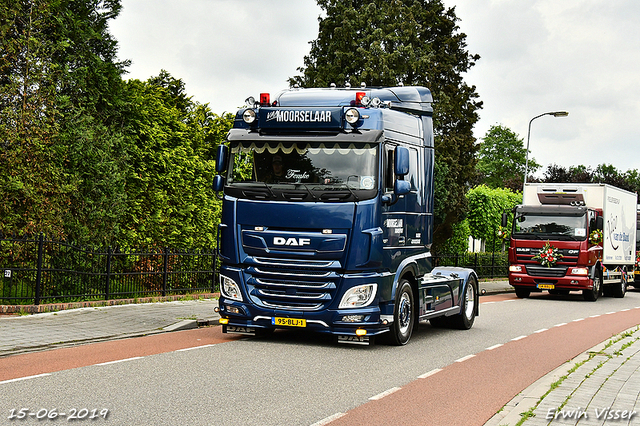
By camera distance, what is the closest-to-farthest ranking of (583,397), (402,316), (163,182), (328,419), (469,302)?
(328,419), (583,397), (402,316), (469,302), (163,182)

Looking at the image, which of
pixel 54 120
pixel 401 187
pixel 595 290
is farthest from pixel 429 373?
pixel 595 290

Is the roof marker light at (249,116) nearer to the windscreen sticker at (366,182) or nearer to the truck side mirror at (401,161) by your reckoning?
the windscreen sticker at (366,182)

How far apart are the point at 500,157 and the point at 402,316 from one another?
8448cm

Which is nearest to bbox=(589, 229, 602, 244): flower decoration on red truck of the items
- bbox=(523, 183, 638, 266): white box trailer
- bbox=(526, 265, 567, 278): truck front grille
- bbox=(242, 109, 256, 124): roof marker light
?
bbox=(523, 183, 638, 266): white box trailer

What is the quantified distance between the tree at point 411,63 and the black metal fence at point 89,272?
21338mm

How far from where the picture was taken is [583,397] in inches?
288

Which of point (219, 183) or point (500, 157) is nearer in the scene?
point (219, 183)

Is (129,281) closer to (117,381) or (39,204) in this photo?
(39,204)

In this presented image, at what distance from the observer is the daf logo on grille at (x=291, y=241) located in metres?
10.3

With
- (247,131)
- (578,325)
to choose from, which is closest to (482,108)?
(578,325)

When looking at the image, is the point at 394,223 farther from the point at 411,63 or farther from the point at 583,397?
the point at 411,63

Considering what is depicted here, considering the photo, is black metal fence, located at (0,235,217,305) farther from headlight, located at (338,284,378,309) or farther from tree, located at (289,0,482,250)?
tree, located at (289,0,482,250)

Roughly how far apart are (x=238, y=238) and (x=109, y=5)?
9367 mm

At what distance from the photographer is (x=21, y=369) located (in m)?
8.31
